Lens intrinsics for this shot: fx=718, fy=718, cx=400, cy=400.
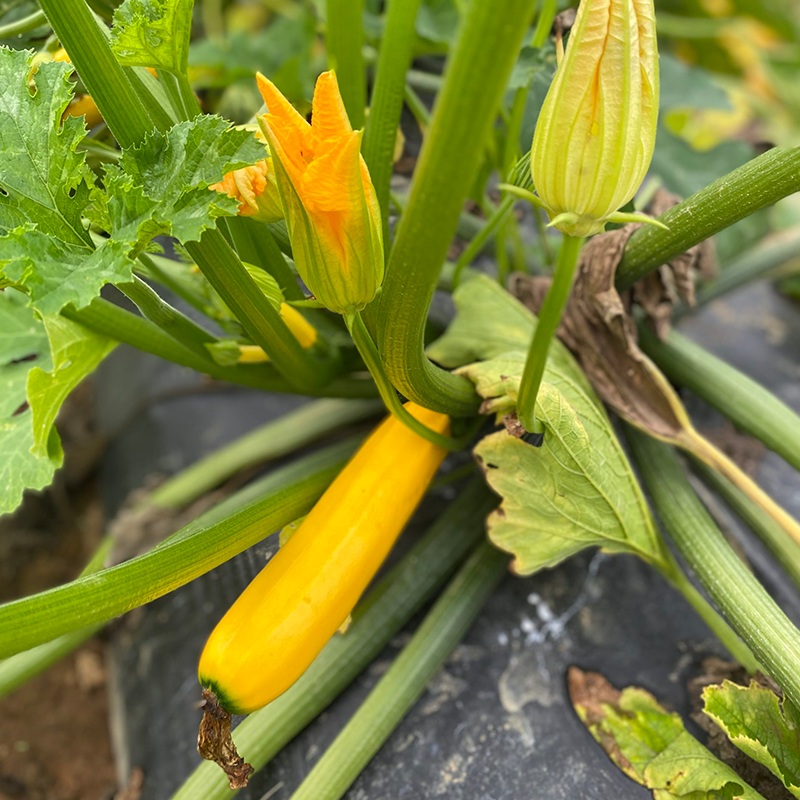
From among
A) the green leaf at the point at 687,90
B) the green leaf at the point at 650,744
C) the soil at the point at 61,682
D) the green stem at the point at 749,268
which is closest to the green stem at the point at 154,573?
the green leaf at the point at 650,744

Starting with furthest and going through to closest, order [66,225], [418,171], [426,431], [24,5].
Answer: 1. [24,5]
2. [426,431]
3. [66,225]
4. [418,171]

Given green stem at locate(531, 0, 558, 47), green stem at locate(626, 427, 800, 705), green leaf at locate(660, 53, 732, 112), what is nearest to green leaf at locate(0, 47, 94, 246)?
green stem at locate(531, 0, 558, 47)

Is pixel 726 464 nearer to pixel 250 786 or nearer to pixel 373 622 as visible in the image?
pixel 373 622

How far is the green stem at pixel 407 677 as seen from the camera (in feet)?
2.31

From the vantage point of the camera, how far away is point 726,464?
77 cm

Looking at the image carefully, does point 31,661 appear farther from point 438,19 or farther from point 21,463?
point 438,19

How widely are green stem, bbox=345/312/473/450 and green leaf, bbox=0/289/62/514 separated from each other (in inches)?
11.4

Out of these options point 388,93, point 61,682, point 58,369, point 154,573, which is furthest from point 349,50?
point 61,682

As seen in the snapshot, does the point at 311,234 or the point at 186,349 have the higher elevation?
the point at 311,234

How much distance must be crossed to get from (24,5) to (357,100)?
44cm

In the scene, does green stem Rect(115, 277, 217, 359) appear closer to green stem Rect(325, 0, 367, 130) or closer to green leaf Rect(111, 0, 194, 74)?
green leaf Rect(111, 0, 194, 74)

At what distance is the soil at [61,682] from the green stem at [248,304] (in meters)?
0.58

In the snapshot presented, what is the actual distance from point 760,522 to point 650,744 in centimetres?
29

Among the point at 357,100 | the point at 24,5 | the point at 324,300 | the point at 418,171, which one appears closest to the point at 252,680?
the point at 324,300
